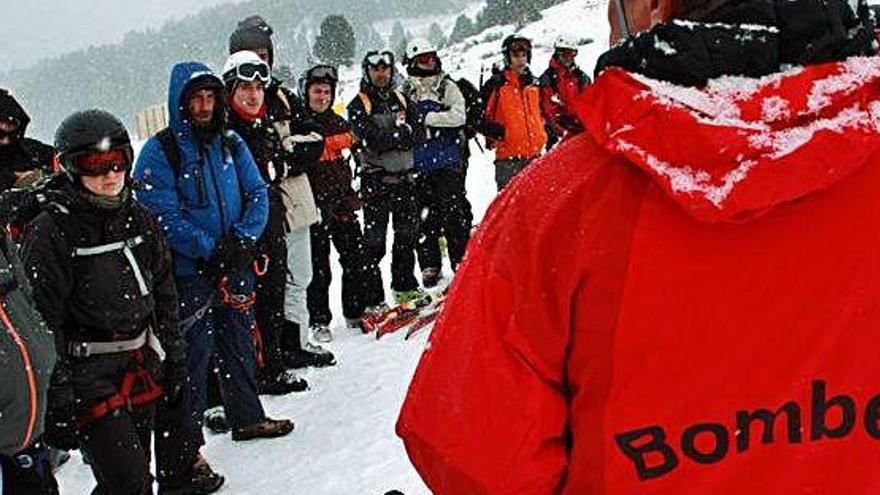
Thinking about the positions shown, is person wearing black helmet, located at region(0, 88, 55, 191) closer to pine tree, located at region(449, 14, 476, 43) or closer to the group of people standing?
the group of people standing

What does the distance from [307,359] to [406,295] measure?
1.58m


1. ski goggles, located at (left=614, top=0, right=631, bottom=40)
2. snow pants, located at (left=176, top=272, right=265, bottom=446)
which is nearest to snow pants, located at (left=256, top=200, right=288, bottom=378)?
snow pants, located at (left=176, top=272, right=265, bottom=446)

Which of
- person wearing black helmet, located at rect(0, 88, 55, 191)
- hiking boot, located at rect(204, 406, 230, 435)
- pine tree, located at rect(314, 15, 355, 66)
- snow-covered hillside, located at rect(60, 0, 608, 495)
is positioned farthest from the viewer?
pine tree, located at rect(314, 15, 355, 66)

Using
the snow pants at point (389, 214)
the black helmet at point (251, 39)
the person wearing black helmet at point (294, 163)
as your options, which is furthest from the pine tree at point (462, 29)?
the person wearing black helmet at point (294, 163)

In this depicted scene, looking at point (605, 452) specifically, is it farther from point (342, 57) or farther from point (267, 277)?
point (342, 57)

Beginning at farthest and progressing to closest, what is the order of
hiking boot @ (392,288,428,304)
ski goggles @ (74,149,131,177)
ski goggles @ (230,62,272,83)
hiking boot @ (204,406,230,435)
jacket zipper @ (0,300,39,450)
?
hiking boot @ (392,288,428,304) → hiking boot @ (204,406,230,435) → ski goggles @ (230,62,272,83) → ski goggles @ (74,149,131,177) → jacket zipper @ (0,300,39,450)

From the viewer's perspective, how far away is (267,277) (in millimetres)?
5691

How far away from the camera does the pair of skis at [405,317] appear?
6926 millimetres

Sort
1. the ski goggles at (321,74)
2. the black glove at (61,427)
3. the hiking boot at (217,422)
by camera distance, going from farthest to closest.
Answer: the ski goggles at (321,74) → the hiking boot at (217,422) → the black glove at (61,427)

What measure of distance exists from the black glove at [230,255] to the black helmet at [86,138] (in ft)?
3.21

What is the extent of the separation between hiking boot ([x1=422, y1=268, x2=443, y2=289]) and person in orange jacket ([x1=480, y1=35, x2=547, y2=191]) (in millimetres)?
1162

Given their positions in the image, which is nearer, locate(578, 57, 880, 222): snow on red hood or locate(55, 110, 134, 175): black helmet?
locate(578, 57, 880, 222): snow on red hood

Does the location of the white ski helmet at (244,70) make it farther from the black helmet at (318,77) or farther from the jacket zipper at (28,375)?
the jacket zipper at (28,375)

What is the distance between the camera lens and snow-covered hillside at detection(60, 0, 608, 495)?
14.7 ft
